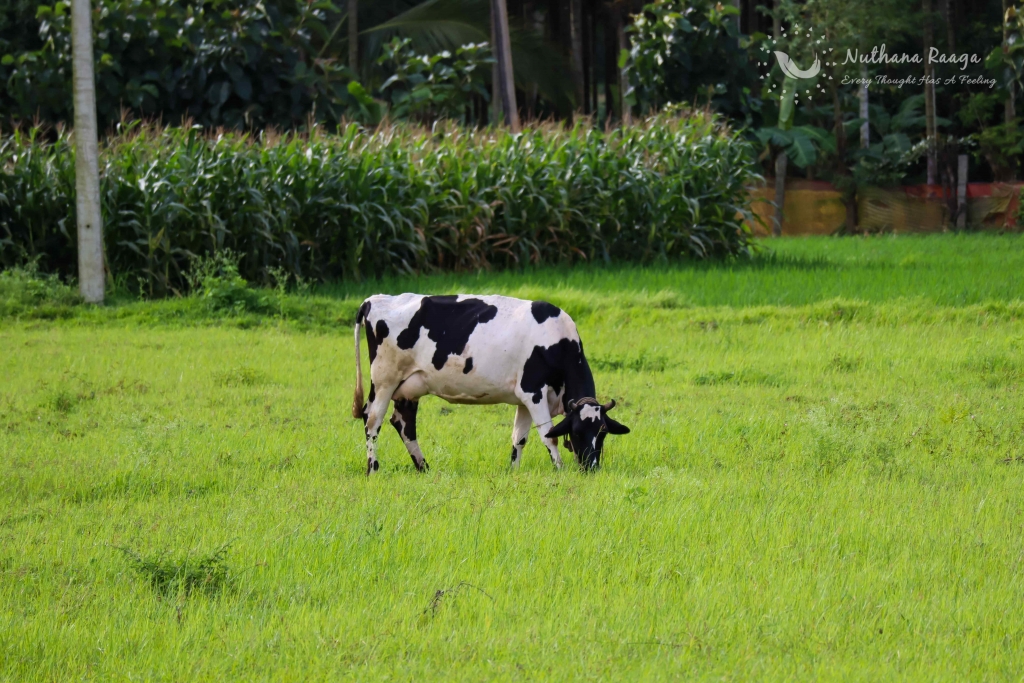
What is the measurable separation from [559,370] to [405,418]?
3.15 ft

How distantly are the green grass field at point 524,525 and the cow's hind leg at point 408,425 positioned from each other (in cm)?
12

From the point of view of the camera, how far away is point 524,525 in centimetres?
537

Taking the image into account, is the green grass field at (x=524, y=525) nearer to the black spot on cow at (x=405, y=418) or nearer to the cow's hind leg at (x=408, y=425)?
the cow's hind leg at (x=408, y=425)

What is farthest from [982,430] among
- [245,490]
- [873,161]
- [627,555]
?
[873,161]

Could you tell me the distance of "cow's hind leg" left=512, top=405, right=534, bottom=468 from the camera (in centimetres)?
696

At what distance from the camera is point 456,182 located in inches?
656

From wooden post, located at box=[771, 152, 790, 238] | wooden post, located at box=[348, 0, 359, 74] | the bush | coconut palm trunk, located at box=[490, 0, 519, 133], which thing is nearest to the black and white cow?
the bush

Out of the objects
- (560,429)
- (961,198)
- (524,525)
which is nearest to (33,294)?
(560,429)

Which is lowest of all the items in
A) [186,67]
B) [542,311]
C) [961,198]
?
[542,311]

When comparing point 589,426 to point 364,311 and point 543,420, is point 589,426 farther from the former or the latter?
point 364,311

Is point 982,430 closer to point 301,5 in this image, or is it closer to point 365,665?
point 365,665

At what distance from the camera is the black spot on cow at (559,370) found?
22.1 feet

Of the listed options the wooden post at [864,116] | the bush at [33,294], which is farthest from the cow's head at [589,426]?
the wooden post at [864,116]

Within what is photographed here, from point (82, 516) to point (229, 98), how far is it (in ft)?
58.1
